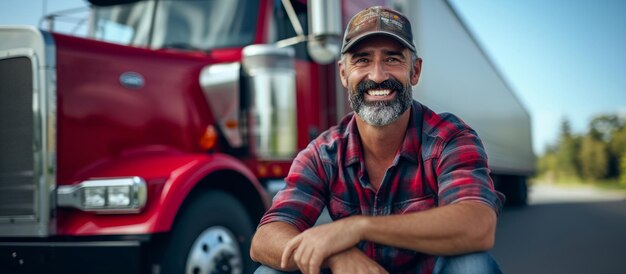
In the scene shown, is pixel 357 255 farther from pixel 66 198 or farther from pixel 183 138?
pixel 183 138

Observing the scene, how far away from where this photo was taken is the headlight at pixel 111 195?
3559mm

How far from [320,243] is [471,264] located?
0.55m

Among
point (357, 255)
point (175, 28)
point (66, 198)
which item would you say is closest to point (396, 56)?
point (357, 255)

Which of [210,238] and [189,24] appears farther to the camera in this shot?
[189,24]

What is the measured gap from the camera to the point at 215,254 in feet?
13.5

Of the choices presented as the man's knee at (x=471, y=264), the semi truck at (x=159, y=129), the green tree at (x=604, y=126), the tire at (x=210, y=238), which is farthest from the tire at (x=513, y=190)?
the green tree at (x=604, y=126)

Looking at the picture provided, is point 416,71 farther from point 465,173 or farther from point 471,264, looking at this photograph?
point 471,264

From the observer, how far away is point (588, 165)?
75.4 metres

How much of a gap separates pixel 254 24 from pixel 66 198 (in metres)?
2.10

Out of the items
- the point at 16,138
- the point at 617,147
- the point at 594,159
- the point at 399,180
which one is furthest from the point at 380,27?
the point at 594,159

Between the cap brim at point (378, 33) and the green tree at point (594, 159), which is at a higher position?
the cap brim at point (378, 33)

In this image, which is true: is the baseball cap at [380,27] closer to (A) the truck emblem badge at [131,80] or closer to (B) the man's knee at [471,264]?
(B) the man's knee at [471,264]

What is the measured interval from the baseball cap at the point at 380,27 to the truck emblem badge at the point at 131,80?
222cm

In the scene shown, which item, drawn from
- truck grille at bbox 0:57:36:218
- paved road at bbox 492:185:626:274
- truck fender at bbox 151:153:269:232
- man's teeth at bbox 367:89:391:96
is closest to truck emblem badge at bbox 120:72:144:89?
truck grille at bbox 0:57:36:218
